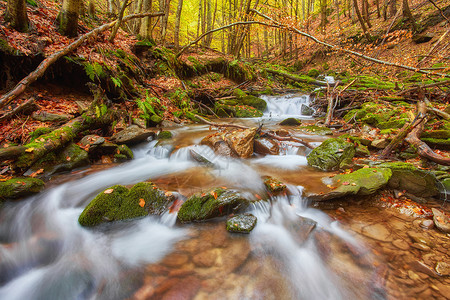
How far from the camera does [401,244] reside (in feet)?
8.50

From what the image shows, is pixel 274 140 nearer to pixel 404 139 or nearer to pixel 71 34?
pixel 404 139

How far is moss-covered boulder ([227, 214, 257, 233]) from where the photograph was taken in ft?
9.40

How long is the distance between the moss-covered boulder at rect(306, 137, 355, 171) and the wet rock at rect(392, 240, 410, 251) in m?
1.99

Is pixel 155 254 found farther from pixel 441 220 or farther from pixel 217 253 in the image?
pixel 441 220

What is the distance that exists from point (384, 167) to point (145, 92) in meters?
8.05

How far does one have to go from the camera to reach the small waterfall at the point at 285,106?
11434mm

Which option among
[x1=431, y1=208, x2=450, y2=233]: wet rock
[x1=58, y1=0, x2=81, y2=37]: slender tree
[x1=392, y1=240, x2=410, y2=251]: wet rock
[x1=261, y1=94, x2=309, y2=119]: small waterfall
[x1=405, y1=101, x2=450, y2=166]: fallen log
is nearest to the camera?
[x1=392, y1=240, x2=410, y2=251]: wet rock

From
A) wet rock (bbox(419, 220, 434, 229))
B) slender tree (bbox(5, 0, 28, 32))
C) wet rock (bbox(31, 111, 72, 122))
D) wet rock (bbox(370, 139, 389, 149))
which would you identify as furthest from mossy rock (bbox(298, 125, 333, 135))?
slender tree (bbox(5, 0, 28, 32))

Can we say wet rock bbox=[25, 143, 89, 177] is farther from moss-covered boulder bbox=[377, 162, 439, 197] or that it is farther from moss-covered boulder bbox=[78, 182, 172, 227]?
moss-covered boulder bbox=[377, 162, 439, 197]

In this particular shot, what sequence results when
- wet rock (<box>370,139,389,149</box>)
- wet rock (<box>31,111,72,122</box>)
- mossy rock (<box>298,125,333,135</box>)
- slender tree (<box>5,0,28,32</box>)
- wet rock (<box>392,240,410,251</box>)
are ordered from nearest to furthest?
1. wet rock (<box>392,240,410,251</box>)
2. wet rock (<box>31,111,72,122</box>)
3. slender tree (<box>5,0,28,32</box>)
4. wet rock (<box>370,139,389,149</box>)
5. mossy rock (<box>298,125,333,135</box>)

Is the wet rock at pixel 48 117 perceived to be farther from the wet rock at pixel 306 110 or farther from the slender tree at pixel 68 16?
the wet rock at pixel 306 110

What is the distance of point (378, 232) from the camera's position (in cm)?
284

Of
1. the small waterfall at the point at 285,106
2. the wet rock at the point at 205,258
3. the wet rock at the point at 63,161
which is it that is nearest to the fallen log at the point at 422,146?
the wet rock at the point at 205,258

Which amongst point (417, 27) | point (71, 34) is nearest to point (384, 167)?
point (71, 34)
